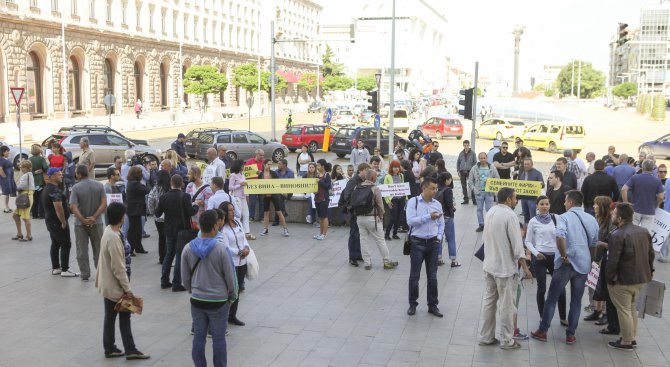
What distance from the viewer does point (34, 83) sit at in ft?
162

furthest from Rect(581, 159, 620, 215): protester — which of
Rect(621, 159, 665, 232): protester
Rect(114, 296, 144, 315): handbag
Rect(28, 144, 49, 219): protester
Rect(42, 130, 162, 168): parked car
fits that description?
Rect(42, 130, 162, 168): parked car

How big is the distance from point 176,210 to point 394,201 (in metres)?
5.04

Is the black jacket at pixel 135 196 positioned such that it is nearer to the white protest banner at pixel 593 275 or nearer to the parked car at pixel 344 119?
the white protest banner at pixel 593 275

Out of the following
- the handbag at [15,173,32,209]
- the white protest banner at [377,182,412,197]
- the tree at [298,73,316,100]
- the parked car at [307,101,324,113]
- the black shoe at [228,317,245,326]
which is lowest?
the black shoe at [228,317,245,326]

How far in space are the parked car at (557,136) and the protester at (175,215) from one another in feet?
96.6

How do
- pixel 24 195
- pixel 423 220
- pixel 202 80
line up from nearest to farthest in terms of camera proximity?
pixel 423 220 < pixel 24 195 < pixel 202 80

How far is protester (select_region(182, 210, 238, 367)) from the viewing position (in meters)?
6.56

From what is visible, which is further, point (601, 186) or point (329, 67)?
point (329, 67)

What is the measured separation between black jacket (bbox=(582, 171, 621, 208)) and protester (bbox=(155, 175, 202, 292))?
22.2ft

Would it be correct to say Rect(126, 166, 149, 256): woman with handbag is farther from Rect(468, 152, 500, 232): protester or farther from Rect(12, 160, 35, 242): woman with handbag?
Rect(468, 152, 500, 232): protester

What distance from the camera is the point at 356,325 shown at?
881 cm

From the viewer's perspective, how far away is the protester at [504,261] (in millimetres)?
7621

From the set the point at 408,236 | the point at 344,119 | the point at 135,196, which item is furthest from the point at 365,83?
the point at 408,236

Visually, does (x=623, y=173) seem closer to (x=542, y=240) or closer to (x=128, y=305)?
(x=542, y=240)
